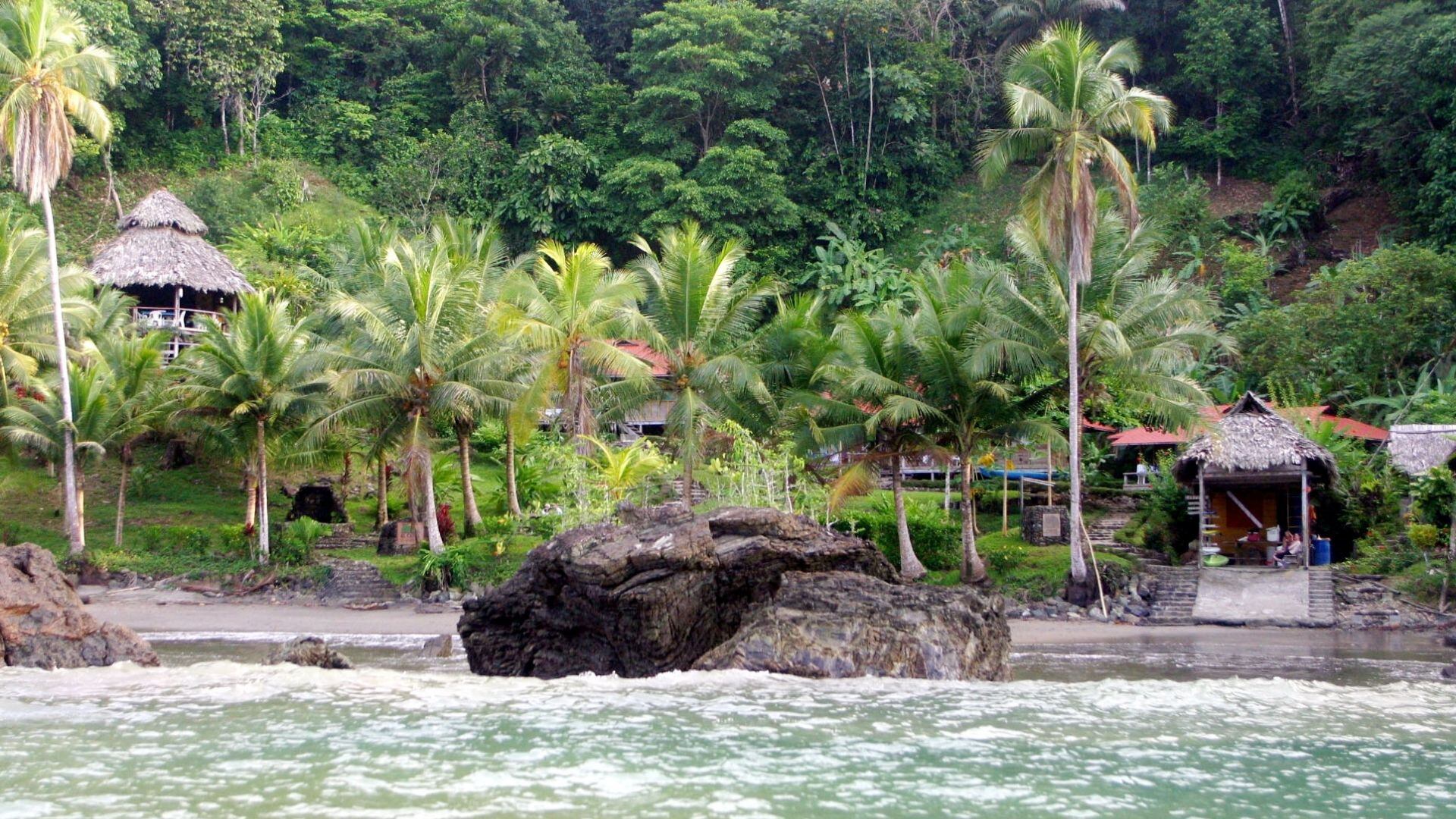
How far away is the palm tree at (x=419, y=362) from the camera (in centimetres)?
2397

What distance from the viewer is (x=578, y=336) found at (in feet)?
81.0

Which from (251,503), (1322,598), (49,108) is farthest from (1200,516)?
(49,108)

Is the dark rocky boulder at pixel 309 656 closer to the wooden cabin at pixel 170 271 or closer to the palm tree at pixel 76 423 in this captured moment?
the palm tree at pixel 76 423

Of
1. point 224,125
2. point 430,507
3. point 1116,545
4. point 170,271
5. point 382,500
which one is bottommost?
point 1116,545

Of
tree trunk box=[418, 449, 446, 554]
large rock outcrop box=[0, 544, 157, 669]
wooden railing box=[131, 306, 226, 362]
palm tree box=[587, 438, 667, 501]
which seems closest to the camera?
large rock outcrop box=[0, 544, 157, 669]

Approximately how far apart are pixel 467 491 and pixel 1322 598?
16664 millimetres

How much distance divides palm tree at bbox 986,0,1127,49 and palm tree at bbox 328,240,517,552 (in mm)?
30877

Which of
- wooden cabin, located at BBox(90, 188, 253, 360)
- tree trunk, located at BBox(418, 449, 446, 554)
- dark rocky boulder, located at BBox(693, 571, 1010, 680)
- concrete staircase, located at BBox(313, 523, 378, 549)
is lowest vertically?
dark rocky boulder, located at BBox(693, 571, 1010, 680)

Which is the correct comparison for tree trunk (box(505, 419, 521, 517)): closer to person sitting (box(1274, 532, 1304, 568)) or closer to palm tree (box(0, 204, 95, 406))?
palm tree (box(0, 204, 95, 406))

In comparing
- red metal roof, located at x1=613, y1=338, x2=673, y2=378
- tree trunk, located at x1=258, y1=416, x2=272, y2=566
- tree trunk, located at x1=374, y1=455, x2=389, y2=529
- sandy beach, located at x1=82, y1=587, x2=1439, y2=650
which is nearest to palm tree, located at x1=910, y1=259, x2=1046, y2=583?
sandy beach, located at x1=82, y1=587, x2=1439, y2=650

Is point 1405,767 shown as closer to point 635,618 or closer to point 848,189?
point 635,618

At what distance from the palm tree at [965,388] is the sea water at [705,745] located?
9.57 metres

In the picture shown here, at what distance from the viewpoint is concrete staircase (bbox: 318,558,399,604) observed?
24.1m

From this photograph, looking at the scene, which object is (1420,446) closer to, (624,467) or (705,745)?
(624,467)
